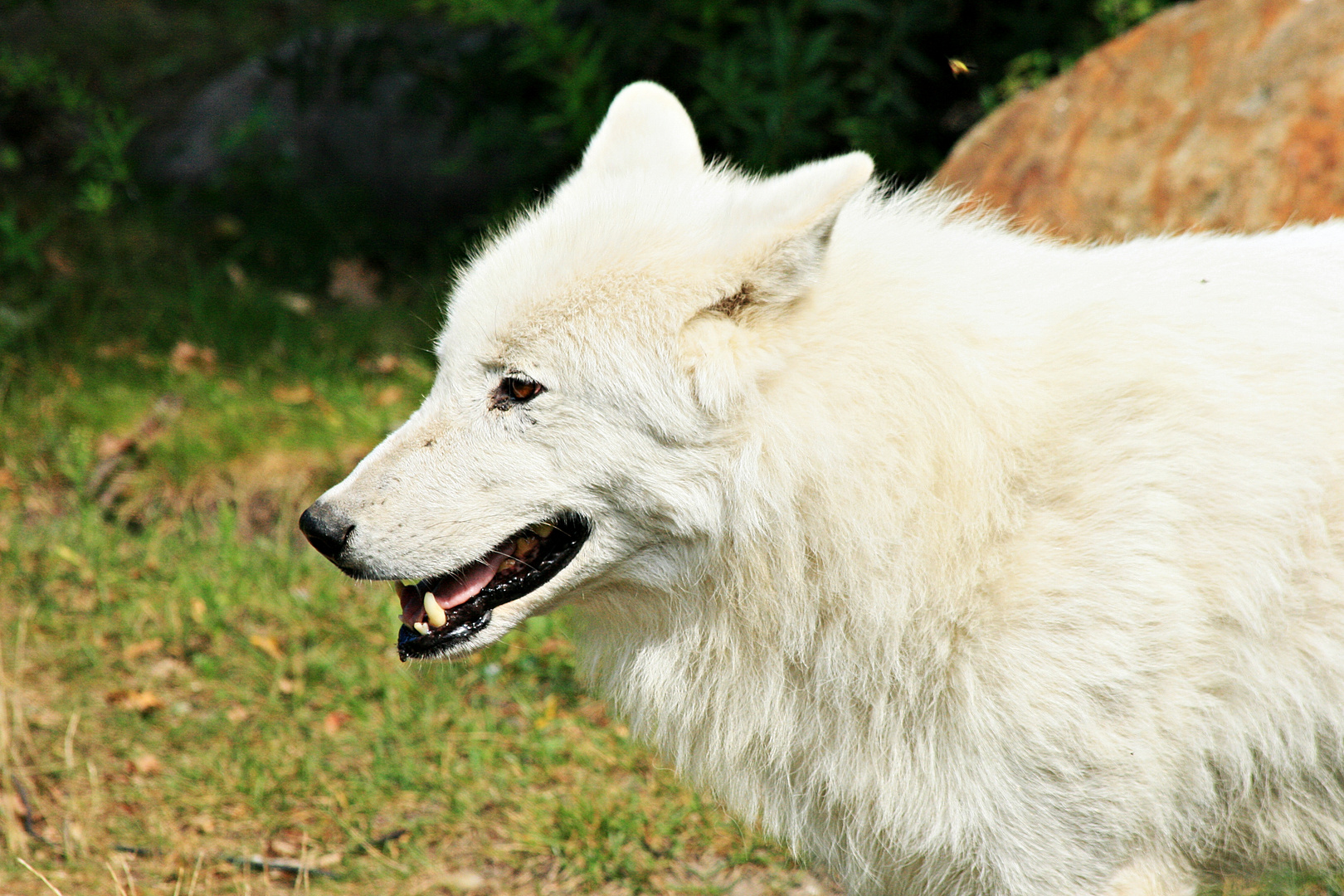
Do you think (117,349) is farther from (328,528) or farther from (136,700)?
(328,528)

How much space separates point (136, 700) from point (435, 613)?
2.20 m

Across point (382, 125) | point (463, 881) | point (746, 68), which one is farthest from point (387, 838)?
point (382, 125)

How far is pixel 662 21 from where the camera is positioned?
6.54 m

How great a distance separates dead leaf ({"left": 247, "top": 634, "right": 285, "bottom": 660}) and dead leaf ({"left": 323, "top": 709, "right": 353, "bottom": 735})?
1.30 ft

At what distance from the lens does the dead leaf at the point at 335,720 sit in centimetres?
419

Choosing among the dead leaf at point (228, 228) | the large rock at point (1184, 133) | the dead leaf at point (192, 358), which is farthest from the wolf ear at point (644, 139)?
the dead leaf at point (228, 228)

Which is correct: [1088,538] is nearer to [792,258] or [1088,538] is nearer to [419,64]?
[792,258]

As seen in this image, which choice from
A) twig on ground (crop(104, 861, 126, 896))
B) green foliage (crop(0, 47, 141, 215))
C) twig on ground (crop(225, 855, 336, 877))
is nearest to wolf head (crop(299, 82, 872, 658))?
twig on ground (crop(104, 861, 126, 896))

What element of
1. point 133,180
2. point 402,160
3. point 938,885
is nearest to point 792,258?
point 938,885

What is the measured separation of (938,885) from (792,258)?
1.42 m

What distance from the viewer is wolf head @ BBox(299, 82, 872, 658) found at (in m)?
2.39

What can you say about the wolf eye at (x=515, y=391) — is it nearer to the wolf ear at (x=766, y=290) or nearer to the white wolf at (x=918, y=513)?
the white wolf at (x=918, y=513)

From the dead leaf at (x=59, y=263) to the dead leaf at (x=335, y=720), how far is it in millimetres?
4290

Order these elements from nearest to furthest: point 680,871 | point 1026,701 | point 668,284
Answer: point 1026,701
point 668,284
point 680,871
